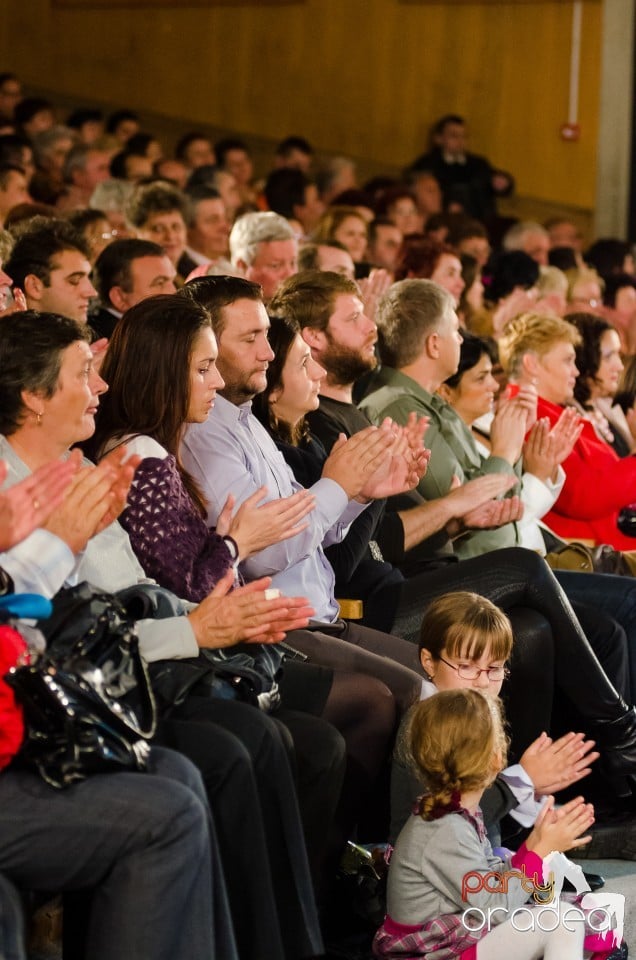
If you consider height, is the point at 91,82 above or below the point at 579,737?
above

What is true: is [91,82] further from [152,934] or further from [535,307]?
[152,934]

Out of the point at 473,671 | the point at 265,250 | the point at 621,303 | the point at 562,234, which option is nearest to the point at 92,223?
the point at 265,250

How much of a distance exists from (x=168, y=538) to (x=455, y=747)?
1.94 ft

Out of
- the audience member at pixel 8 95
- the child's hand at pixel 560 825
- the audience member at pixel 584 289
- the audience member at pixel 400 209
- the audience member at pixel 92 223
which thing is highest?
the audience member at pixel 8 95

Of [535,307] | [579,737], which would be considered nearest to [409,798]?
[579,737]

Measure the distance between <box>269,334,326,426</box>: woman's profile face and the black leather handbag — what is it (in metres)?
1.04

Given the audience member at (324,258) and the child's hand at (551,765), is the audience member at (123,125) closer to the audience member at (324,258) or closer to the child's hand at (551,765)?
the audience member at (324,258)

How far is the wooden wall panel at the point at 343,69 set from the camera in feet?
34.1

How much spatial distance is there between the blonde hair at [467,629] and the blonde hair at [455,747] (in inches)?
13.6

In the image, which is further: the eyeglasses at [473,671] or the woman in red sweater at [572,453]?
the woman in red sweater at [572,453]

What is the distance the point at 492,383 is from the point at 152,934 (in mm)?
2326

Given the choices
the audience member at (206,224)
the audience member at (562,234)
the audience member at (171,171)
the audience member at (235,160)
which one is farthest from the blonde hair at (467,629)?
the audience member at (235,160)

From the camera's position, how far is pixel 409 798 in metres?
2.87

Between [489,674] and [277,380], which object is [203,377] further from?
[489,674]
